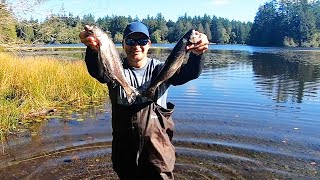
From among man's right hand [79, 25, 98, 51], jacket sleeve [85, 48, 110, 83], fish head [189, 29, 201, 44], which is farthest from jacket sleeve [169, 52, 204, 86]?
man's right hand [79, 25, 98, 51]

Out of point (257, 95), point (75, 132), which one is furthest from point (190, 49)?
point (257, 95)

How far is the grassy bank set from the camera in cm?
1095

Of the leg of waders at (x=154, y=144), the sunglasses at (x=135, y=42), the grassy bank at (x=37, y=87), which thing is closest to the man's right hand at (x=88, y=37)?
the sunglasses at (x=135, y=42)

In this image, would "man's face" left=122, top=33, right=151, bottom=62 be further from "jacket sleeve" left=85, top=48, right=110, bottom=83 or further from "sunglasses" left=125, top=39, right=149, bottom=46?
"jacket sleeve" left=85, top=48, right=110, bottom=83

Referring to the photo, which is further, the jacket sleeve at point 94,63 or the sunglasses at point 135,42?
the sunglasses at point 135,42

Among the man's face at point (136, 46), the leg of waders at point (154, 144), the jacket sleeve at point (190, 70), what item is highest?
the man's face at point (136, 46)

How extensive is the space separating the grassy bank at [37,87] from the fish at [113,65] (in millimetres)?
6966

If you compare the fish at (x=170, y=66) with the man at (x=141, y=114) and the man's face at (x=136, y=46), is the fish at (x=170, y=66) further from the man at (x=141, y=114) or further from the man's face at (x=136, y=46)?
the man's face at (x=136, y=46)

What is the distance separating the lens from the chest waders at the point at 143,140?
4008mm

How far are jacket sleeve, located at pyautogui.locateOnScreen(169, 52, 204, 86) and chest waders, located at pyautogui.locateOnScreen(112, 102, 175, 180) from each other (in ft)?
1.20

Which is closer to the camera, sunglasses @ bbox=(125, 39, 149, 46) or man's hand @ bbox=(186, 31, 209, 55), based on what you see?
man's hand @ bbox=(186, 31, 209, 55)

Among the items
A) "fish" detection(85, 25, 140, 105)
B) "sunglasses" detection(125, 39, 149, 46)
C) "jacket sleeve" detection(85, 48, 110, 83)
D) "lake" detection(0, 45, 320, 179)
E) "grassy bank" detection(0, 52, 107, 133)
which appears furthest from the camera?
"grassy bank" detection(0, 52, 107, 133)

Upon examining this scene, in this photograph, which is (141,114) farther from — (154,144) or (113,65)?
(113,65)

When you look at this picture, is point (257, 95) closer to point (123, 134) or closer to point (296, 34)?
point (123, 134)
